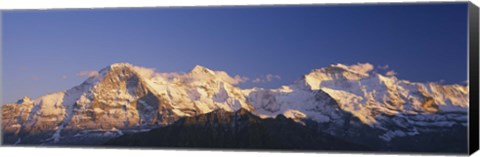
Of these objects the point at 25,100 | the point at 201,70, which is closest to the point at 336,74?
→ the point at 201,70

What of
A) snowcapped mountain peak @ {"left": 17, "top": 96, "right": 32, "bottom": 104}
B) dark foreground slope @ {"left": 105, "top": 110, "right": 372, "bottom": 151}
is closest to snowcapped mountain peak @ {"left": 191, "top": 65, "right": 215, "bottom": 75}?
dark foreground slope @ {"left": 105, "top": 110, "right": 372, "bottom": 151}

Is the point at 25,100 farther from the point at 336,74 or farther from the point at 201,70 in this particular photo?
the point at 336,74

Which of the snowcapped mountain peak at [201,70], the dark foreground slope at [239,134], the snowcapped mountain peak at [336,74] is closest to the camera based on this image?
the snowcapped mountain peak at [336,74]

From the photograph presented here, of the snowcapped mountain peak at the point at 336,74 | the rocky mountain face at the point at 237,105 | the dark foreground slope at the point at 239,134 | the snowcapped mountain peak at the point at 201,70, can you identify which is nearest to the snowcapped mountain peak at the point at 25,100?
the rocky mountain face at the point at 237,105

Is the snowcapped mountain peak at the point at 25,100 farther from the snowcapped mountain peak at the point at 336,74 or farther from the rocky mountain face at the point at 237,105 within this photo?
the snowcapped mountain peak at the point at 336,74

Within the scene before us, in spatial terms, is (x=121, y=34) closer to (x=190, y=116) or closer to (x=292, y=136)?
(x=190, y=116)

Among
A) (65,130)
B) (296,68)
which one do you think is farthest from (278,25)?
(65,130)
